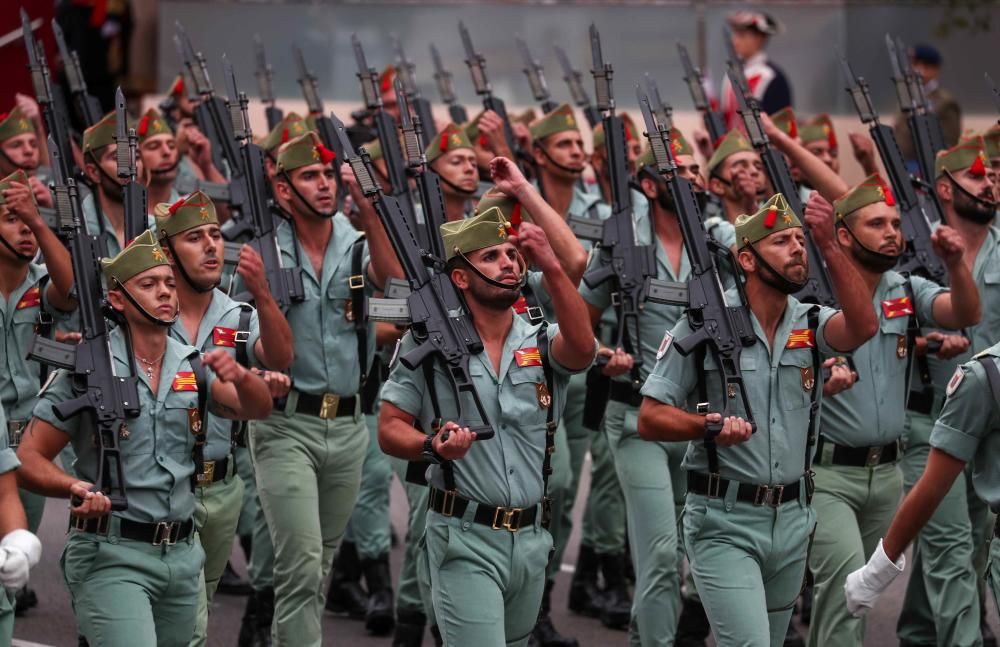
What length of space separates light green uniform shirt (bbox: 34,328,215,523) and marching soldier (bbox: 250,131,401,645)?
1234mm

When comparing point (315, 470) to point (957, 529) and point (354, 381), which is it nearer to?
point (354, 381)

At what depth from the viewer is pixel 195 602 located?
275 inches

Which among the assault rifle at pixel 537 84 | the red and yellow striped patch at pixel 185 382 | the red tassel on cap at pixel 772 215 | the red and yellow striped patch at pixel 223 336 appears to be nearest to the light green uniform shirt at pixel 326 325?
the red and yellow striped patch at pixel 223 336

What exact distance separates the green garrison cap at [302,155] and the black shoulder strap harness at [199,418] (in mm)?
1964

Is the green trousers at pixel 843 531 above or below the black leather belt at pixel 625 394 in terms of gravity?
below

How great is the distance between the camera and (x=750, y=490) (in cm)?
715

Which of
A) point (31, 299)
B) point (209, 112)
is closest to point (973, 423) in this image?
point (31, 299)

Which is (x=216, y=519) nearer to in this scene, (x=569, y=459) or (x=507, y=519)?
(x=507, y=519)

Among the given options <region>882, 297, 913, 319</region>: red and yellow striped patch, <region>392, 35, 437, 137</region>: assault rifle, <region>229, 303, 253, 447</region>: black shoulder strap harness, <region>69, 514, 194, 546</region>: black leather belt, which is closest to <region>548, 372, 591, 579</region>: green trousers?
<region>882, 297, 913, 319</region>: red and yellow striped patch

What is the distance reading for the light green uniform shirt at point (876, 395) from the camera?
8.08m

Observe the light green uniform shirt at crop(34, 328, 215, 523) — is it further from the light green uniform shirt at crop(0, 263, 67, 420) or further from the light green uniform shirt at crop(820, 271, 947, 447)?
the light green uniform shirt at crop(820, 271, 947, 447)

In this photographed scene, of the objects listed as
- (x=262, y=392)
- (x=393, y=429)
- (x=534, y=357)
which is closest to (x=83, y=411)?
(x=262, y=392)

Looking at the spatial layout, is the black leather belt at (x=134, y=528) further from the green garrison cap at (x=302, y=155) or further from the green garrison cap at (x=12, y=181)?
the green garrison cap at (x=302, y=155)

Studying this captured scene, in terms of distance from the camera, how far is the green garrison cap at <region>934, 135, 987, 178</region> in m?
9.34
